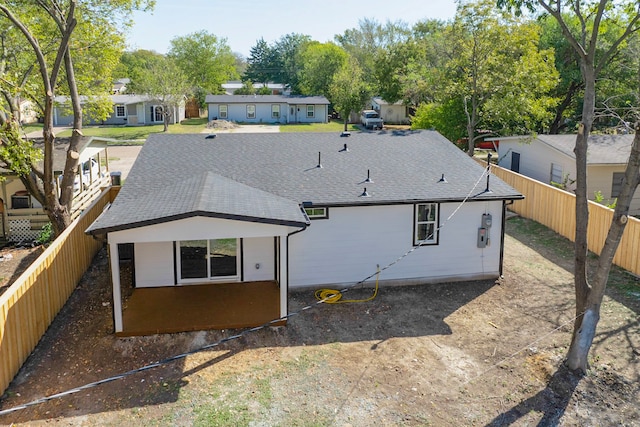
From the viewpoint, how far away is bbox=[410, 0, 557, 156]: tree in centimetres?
2642

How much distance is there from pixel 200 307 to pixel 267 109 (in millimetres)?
47281

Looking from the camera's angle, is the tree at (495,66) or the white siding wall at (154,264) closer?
the white siding wall at (154,264)

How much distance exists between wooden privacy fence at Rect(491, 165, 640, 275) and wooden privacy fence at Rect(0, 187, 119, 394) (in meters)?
14.4

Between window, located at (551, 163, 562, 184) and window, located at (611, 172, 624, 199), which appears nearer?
window, located at (611, 172, 624, 199)

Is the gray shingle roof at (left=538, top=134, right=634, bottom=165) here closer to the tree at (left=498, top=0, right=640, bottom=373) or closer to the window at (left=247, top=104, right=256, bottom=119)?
the tree at (left=498, top=0, right=640, bottom=373)

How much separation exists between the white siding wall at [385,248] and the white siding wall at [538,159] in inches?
385

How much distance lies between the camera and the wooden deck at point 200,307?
1111cm

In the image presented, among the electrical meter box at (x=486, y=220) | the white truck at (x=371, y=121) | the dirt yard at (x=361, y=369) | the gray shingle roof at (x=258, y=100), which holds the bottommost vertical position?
the dirt yard at (x=361, y=369)

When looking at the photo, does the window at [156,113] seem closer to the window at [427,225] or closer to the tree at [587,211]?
the window at [427,225]

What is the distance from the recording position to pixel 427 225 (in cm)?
1386

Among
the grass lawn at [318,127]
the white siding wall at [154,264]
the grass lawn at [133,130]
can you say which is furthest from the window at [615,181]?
the grass lawn at [133,130]

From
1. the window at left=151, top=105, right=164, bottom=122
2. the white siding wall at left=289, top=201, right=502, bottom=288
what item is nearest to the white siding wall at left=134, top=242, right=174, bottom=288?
the white siding wall at left=289, top=201, right=502, bottom=288

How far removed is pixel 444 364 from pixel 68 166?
11.7m

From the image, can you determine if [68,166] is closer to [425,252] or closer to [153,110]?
[425,252]
